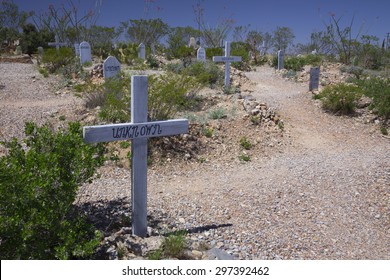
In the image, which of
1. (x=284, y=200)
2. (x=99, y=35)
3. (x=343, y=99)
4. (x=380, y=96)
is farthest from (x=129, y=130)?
(x=99, y=35)

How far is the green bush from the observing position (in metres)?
2.86

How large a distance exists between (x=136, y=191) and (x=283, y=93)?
1055 cm

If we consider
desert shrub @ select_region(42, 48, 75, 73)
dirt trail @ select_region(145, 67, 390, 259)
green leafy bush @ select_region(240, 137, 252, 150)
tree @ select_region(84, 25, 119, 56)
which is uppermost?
tree @ select_region(84, 25, 119, 56)

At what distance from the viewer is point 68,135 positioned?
133 inches

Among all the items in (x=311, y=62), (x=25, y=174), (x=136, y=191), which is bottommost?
(x=136, y=191)

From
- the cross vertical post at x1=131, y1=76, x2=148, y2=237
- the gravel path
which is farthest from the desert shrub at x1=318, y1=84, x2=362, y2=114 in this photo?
the cross vertical post at x1=131, y1=76, x2=148, y2=237

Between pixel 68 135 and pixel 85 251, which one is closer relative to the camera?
pixel 85 251

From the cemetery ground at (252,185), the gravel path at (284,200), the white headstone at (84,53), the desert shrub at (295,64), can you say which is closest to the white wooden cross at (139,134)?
the cemetery ground at (252,185)

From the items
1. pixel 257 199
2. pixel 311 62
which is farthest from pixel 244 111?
pixel 311 62

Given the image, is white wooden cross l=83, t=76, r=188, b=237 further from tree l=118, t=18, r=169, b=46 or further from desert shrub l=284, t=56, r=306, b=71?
tree l=118, t=18, r=169, b=46

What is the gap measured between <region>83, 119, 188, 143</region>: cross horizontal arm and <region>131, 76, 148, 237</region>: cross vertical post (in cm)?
7

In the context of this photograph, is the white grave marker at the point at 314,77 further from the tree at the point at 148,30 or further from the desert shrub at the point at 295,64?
the tree at the point at 148,30
